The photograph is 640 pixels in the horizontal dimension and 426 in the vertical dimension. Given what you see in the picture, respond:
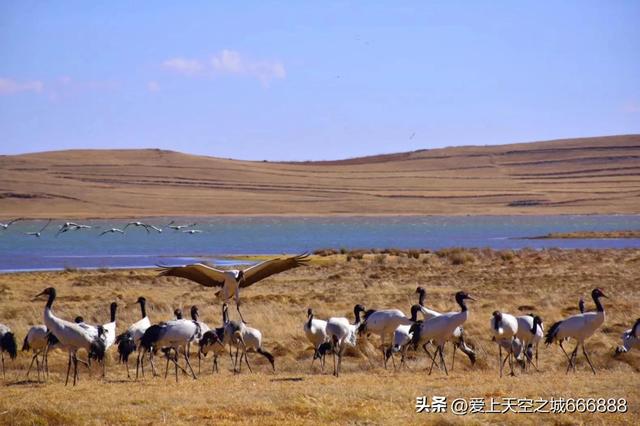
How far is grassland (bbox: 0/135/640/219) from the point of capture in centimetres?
13325

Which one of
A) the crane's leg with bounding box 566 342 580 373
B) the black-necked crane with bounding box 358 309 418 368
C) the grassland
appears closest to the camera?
the crane's leg with bounding box 566 342 580 373

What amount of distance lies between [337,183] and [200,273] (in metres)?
142

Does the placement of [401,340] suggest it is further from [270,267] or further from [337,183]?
[337,183]

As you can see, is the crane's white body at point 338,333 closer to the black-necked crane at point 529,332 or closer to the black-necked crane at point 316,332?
the black-necked crane at point 316,332

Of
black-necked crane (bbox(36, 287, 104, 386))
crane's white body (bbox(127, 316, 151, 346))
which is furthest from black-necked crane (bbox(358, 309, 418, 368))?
black-necked crane (bbox(36, 287, 104, 386))

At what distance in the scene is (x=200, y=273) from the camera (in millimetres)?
18344

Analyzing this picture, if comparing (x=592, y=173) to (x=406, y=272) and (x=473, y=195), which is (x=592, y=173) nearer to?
(x=473, y=195)

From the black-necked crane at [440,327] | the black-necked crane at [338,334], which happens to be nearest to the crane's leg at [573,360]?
the black-necked crane at [440,327]

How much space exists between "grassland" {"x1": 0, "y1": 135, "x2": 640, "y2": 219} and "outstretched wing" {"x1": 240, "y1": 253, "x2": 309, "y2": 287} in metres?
106

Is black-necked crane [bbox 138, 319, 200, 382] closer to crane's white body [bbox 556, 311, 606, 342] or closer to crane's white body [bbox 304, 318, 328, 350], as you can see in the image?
crane's white body [bbox 304, 318, 328, 350]

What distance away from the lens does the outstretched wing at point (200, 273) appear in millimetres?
18031

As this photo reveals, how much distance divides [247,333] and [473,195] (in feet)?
435

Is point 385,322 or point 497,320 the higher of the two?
point 497,320

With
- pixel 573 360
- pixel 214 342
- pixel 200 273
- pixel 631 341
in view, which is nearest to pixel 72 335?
pixel 214 342
